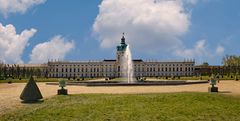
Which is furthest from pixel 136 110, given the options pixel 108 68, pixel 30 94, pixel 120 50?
pixel 108 68

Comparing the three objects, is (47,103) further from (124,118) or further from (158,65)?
(158,65)

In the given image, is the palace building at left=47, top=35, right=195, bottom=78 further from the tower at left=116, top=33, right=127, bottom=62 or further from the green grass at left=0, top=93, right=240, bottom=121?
the green grass at left=0, top=93, right=240, bottom=121

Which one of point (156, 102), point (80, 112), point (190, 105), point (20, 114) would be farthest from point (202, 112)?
point (20, 114)

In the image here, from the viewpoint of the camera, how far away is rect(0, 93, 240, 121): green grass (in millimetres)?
17039

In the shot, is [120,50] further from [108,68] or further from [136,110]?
[136,110]

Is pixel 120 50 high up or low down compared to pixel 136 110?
up

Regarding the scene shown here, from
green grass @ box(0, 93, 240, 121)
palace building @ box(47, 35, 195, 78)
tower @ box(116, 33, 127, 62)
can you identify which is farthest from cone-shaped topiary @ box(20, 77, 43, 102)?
palace building @ box(47, 35, 195, 78)

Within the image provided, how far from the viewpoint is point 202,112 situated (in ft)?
60.1

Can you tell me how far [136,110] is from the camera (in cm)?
1870

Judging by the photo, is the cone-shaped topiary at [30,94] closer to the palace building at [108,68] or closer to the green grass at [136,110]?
the green grass at [136,110]

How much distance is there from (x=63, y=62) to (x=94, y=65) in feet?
51.9

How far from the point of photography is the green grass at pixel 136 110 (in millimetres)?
17039

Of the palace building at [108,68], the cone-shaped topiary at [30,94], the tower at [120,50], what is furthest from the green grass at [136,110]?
the palace building at [108,68]

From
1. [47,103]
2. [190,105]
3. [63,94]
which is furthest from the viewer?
[63,94]
